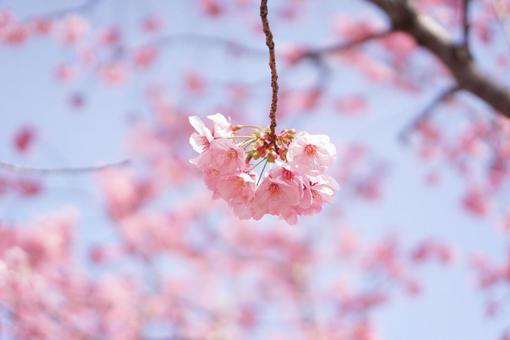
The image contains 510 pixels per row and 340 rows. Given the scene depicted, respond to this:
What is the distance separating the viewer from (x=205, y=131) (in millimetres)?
1719

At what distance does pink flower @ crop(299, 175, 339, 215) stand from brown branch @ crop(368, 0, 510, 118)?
2075mm

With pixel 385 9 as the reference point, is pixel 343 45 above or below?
above

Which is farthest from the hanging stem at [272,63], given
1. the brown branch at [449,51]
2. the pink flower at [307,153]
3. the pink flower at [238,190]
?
the brown branch at [449,51]

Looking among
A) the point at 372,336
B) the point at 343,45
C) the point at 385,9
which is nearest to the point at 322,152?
the point at 385,9


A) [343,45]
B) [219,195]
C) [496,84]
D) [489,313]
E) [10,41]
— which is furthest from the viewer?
[489,313]

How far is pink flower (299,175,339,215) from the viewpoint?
5.54 feet

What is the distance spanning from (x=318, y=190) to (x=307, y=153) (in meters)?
0.17

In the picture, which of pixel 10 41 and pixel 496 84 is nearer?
pixel 496 84

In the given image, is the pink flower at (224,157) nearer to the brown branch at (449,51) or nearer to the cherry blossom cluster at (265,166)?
the cherry blossom cluster at (265,166)

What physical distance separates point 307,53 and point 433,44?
112cm

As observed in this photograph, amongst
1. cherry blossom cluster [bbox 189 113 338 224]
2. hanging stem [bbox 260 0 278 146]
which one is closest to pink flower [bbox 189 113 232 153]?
cherry blossom cluster [bbox 189 113 338 224]

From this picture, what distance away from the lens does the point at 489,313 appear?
7.05m

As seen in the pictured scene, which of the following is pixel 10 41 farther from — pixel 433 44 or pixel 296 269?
pixel 296 269

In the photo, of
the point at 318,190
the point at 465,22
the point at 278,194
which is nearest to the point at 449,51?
the point at 465,22
